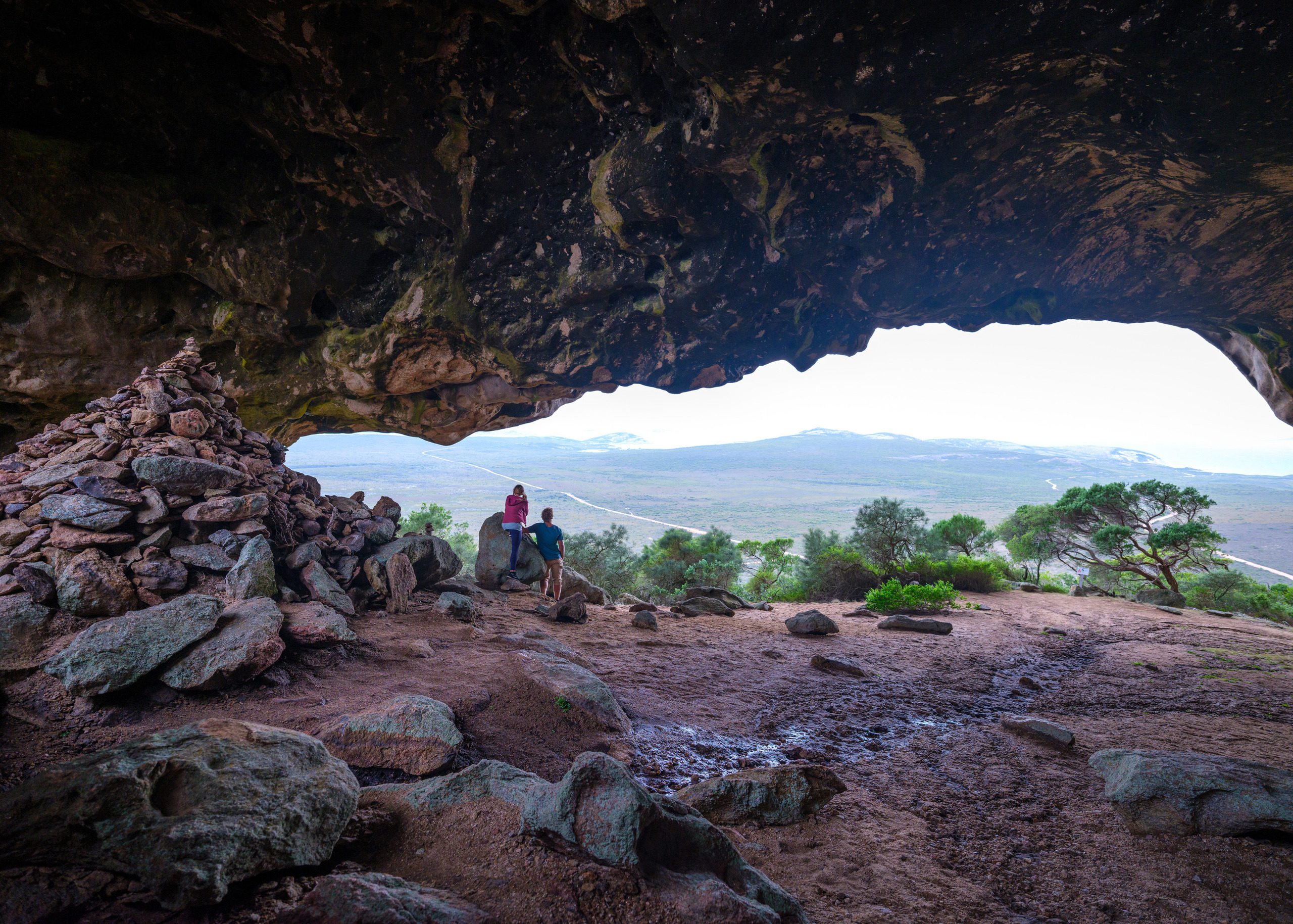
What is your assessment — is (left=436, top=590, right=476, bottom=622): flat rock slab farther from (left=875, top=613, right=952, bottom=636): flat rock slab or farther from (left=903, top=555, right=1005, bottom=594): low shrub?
(left=903, top=555, right=1005, bottom=594): low shrub

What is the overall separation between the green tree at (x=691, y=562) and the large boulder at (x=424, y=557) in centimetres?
1180

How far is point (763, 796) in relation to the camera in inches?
135

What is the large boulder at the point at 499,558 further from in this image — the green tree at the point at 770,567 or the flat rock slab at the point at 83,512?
the green tree at the point at 770,567

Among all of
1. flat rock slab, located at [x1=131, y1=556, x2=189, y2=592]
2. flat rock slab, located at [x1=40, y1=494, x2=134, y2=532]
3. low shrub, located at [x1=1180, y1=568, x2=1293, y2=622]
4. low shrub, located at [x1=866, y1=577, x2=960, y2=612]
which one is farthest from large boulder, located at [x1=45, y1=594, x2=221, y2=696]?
low shrub, located at [x1=1180, y1=568, x2=1293, y2=622]

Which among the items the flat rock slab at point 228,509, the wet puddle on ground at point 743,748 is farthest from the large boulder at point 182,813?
the flat rock slab at point 228,509

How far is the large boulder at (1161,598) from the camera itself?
1412cm

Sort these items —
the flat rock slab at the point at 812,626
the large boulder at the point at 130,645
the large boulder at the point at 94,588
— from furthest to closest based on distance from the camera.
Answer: the flat rock slab at the point at 812,626 < the large boulder at the point at 94,588 < the large boulder at the point at 130,645

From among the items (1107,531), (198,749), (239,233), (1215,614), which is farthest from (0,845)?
(1107,531)

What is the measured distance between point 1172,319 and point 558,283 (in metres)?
15.2

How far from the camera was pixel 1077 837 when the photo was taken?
3221 mm

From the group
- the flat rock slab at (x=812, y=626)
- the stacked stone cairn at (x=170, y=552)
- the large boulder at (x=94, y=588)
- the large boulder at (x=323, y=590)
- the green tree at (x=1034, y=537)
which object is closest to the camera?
the stacked stone cairn at (x=170, y=552)

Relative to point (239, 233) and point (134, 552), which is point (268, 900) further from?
point (239, 233)

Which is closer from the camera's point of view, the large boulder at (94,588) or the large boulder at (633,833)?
the large boulder at (633,833)

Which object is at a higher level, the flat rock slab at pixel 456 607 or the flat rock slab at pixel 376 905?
the flat rock slab at pixel 376 905
